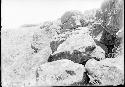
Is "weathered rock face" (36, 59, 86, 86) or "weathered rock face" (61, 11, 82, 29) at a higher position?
"weathered rock face" (61, 11, 82, 29)

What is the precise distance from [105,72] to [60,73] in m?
2.09

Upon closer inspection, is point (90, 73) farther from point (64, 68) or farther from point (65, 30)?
point (65, 30)

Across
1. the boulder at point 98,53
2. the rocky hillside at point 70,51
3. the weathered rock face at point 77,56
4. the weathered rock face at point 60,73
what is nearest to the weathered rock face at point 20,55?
the rocky hillside at point 70,51

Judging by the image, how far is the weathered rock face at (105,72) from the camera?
12.0 metres

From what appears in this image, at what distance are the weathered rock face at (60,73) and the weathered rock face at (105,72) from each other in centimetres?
48

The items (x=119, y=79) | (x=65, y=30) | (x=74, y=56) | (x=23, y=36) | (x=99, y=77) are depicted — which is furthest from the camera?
(x=23, y=36)

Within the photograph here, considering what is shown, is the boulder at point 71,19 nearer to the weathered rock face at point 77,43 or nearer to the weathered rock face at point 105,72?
the weathered rock face at point 77,43

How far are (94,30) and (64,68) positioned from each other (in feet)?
21.2

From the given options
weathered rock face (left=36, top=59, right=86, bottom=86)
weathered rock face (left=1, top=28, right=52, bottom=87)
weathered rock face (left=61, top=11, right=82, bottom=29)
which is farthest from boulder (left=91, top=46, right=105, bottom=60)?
weathered rock face (left=61, top=11, right=82, bottom=29)

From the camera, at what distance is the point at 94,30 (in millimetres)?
18797

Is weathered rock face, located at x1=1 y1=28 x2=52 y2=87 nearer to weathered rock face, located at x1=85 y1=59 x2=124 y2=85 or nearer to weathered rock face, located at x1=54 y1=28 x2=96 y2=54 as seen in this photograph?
weathered rock face, located at x1=54 y1=28 x2=96 y2=54

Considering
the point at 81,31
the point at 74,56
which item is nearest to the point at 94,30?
the point at 81,31

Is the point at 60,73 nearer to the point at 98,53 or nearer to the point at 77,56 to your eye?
the point at 77,56

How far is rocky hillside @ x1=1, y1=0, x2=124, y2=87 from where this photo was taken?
12703mm
